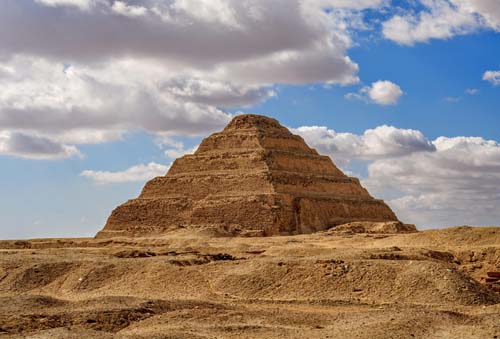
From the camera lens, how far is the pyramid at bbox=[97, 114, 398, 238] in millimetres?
56562

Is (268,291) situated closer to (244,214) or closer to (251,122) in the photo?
(244,214)

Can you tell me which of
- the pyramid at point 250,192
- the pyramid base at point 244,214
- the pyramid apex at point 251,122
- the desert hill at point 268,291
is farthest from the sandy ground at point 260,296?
the pyramid apex at point 251,122

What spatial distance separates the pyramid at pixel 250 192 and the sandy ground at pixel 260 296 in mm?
25540

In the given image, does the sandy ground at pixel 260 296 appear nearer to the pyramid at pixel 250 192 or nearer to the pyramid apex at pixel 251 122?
the pyramid at pixel 250 192

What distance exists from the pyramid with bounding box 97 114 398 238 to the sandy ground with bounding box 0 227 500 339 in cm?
2554

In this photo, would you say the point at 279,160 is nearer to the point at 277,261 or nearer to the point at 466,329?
the point at 277,261

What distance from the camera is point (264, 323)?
1495 centimetres

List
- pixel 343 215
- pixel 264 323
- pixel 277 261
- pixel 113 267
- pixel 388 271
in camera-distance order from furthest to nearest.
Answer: pixel 343 215
pixel 113 267
pixel 277 261
pixel 388 271
pixel 264 323

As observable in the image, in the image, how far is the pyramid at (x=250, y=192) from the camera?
56562 mm

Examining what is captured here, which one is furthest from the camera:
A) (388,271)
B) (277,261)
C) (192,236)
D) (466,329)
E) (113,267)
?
(192,236)

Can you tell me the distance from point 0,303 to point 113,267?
6.52 m

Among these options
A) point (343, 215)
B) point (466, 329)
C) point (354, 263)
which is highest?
point (343, 215)

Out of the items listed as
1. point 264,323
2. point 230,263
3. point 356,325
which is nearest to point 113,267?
point 230,263

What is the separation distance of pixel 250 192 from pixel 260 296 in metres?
38.8
